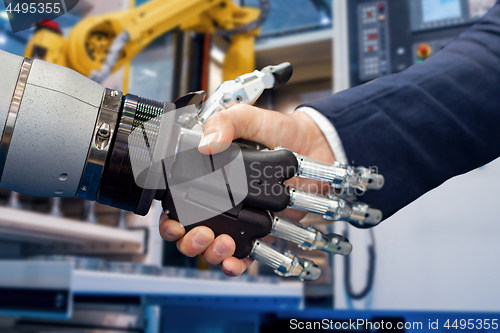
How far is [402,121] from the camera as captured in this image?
676mm

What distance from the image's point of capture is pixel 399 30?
1.44 meters

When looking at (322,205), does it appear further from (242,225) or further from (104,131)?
(104,131)

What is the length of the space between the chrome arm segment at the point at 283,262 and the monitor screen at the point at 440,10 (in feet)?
3.96

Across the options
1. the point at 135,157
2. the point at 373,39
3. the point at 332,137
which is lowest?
the point at 135,157

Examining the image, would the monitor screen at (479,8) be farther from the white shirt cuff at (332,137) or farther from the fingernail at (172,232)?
the fingernail at (172,232)

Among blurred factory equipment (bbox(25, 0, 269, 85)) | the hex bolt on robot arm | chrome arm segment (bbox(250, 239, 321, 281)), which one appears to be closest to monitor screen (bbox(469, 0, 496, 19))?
blurred factory equipment (bbox(25, 0, 269, 85))

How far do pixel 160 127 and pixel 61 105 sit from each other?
0.34 ft

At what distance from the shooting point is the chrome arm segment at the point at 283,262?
1.65 ft

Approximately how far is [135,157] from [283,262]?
220mm

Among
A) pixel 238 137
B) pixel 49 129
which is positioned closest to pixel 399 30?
pixel 238 137

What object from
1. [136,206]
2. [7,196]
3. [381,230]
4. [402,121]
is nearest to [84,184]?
[136,206]

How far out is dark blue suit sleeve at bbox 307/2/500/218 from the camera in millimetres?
661

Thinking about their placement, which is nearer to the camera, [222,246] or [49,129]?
[49,129]

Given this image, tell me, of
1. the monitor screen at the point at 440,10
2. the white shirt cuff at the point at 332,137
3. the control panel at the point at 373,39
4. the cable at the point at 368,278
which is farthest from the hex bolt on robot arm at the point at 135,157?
the monitor screen at the point at 440,10
